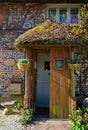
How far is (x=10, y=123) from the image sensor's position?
8.52 meters

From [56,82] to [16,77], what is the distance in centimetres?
317

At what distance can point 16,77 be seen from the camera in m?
11.8

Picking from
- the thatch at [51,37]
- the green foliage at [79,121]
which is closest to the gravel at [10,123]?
the green foliage at [79,121]

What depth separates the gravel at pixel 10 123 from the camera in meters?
8.15

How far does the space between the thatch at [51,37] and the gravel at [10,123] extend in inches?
90.3

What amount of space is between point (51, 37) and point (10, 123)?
2880mm

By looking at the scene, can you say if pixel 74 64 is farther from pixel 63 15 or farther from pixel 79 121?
pixel 63 15

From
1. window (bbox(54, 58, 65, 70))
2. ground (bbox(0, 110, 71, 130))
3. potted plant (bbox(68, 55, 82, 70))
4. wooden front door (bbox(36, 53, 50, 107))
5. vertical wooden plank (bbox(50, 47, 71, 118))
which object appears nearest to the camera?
ground (bbox(0, 110, 71, 130))

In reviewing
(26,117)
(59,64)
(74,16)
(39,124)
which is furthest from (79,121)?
(74,16)

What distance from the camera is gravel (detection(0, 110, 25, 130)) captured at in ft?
26.7

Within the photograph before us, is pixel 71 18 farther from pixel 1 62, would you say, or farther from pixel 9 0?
pixel 1 62

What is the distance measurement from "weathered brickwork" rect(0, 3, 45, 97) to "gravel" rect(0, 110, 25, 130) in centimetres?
269

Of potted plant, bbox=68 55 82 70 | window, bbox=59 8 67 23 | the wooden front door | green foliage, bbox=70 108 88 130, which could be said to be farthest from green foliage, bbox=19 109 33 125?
window, bbox=59 8 67 23

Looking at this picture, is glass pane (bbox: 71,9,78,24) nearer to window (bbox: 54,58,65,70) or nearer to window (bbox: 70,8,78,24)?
window (bbox: 70,8,78,24)
